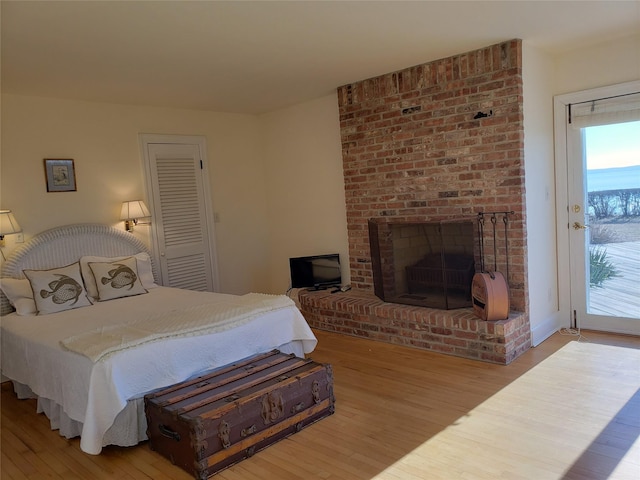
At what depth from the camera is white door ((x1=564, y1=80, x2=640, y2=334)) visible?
403cm

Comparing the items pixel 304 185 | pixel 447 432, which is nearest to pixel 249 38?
pixel 304 185

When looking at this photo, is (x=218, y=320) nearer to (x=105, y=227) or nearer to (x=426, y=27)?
(x=105, y=227)

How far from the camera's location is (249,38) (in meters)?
3.24

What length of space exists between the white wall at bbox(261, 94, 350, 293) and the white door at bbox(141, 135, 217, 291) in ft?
2.89

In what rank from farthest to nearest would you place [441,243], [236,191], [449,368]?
[236,191]
[441,243]
[449,368]

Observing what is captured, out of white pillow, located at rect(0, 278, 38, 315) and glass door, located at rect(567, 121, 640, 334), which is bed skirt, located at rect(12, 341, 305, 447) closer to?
white pillow, located at rect(0, 278, 38, 315)

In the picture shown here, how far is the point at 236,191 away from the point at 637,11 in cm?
423

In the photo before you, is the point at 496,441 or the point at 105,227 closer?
the point at 496,441

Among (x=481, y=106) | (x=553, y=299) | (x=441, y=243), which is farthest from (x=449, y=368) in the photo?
(x=481, y=106)

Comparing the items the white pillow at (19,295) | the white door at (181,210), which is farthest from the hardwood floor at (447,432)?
the white door at (181,210)

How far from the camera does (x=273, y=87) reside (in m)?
4.69

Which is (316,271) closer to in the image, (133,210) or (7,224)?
(133,210)

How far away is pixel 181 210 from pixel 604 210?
4.15 meters

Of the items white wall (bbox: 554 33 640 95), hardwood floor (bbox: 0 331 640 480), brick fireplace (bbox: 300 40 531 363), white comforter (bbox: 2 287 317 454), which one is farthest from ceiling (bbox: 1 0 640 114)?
hardwood floor (bbox: 0 331 640 480)
